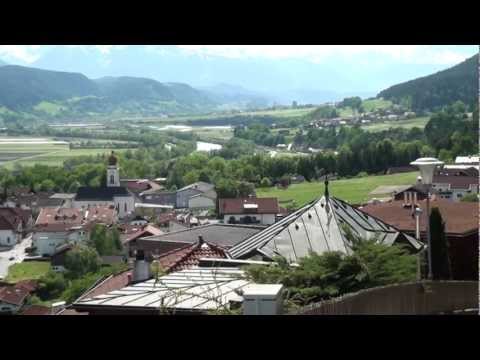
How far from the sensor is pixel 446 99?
93.8m

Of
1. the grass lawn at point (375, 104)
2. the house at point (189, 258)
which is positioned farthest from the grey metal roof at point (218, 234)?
the grass lawn at point (375, 104)

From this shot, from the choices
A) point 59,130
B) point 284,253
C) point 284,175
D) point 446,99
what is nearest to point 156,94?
point 59,130

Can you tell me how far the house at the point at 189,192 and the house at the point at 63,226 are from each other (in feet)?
26.0

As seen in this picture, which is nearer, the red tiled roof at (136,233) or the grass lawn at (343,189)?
the red tiled roof at (136,233)

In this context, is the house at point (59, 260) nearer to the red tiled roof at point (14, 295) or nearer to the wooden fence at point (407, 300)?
the red tiled roof at point (14, 295)

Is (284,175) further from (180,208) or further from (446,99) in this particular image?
(446,99)

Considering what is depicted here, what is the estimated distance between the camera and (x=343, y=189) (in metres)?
42.7

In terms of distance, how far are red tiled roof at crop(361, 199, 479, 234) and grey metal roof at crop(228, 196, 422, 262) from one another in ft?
10.6

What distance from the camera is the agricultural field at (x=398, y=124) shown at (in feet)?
274

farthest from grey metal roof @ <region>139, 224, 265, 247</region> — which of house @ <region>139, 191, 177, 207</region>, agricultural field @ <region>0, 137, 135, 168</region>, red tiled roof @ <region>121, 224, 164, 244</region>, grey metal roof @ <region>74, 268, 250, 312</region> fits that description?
agricultural field @ <region>0, 137, 135, 168</region>

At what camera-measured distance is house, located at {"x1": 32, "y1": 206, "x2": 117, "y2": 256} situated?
35844 millimetres

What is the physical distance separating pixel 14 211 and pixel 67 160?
31.0 metres

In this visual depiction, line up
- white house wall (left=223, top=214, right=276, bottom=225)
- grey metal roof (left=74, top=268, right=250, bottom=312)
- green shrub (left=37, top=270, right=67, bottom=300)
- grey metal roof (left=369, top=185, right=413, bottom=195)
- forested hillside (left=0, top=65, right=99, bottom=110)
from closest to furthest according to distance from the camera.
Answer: grey metal roof (left=74, top=268, right=250, bottom=312), green shrub (left=37, top=270, right=67, bottom=300), white house wall (left=223, top=214, right=276, bottom=225), grey metal roof (left=369, top=185, right=413, bottom=195), forested hillside (left=0, top=65, right=99, bottom=110)

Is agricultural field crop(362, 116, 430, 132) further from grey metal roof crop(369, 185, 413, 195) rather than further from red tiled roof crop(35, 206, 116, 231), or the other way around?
red tiled roof crop(35, 206, 116, 231)
